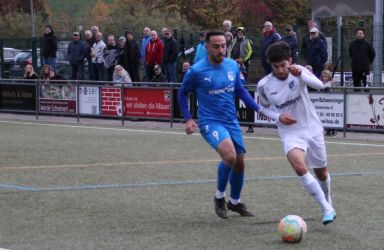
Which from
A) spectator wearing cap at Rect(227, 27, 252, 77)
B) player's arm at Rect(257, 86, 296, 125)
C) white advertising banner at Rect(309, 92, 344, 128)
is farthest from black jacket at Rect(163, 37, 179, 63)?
player's arm at Rect(257, 86, 296, 125)

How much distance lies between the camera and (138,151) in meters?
18.5

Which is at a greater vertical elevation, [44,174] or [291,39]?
[291,39]

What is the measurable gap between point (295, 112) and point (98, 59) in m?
19.5

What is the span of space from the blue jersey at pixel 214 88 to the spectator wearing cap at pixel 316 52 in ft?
42.5

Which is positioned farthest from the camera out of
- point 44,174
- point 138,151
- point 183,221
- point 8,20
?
point 8,20

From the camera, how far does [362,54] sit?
2412 centimetres

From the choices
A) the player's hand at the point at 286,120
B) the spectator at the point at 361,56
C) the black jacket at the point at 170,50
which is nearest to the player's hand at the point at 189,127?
the player's hand at the point at 286,120

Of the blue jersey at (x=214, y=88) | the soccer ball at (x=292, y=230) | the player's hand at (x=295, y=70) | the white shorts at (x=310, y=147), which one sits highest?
the player's hand at (x=295, y=70)

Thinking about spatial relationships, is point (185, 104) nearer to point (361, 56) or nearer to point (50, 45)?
point (361, 56)

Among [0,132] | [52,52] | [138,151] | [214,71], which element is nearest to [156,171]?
[138,151]

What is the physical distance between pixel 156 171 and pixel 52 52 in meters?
17.1

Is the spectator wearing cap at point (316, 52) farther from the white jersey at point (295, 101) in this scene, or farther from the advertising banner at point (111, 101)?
the white jersey at point (295, 101)

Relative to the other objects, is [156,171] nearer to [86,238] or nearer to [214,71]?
[214,71]

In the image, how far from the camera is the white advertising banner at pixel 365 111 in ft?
68.1
